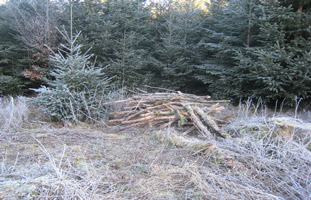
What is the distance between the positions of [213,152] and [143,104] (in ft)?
8.40

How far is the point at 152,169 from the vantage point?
238cm

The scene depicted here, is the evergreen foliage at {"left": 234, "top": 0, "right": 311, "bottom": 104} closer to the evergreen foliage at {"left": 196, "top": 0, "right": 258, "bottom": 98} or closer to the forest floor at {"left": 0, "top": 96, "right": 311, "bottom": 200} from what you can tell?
the evergreen foliage at {"left": 196, "top": 0, "right": 258, "bottom": 98}

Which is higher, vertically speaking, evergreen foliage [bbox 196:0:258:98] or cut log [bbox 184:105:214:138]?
evergreen foliage [bbox 196:0:258:98]

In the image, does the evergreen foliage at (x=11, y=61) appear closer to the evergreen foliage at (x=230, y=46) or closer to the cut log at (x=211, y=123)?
the evergreen foliage at (x=230, y=46)

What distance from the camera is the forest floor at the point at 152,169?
6.17 feet

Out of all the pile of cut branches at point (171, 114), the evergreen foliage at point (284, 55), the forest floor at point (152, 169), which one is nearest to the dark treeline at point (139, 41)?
the evergreen foliage at point (284, 55)

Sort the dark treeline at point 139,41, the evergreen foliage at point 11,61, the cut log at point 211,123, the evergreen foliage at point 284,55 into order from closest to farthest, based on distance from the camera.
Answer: the cut log at point 211,123, the evergreen foliage at point 284,55, the dark treeline at point 139,41, the evergreen foliage at point 11,61

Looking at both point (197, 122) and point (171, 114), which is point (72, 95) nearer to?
point (171, 114)

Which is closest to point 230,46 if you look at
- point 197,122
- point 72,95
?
point 197,122

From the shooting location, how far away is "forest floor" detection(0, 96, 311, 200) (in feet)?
6.17

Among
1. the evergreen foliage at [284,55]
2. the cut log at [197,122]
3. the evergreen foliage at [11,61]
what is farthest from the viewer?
the evergreen foliage at [11,61]

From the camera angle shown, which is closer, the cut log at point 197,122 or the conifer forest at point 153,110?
the conifer forest at point 153,110

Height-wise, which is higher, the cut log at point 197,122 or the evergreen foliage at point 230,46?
the evergreen foliage at point 230,46

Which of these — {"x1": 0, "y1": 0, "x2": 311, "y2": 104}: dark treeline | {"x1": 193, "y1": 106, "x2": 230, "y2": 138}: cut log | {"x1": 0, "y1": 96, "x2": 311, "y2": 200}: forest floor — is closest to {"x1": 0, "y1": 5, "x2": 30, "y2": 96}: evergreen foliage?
{"x1": 0, "y1": 0, "x2": 311, "y2": 104}: dark treeline
